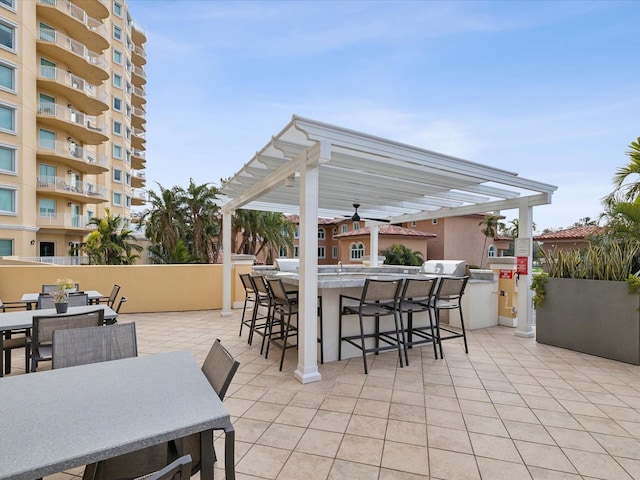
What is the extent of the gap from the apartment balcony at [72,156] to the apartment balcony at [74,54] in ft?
13.3

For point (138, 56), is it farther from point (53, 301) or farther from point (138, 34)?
point (53, 301)

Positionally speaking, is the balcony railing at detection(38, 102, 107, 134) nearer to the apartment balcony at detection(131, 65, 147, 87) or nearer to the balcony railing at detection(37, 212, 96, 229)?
the balcony railing at detection(37, 212, 96, 229)

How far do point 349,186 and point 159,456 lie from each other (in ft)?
16.1

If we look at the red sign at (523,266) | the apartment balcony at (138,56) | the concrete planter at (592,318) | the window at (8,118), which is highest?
the apartment balcony at (138,56)

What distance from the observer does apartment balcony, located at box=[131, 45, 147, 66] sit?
2738cm

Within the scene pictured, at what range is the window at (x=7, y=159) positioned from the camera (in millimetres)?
14195

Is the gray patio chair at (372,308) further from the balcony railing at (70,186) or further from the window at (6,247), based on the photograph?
the balcony railing at (70,186)

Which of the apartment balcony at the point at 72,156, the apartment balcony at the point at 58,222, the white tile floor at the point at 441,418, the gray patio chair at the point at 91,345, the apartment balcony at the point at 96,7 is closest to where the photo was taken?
the gray patio chair at the point at 91,345

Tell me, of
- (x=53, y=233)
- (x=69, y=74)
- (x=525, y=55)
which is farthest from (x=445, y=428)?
(x=69, y=74)

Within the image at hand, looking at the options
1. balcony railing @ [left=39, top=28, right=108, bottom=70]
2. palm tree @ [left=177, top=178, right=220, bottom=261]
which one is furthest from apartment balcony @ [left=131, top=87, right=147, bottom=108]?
palm tree @ [left=177, top=178, right=220, bottom=261]

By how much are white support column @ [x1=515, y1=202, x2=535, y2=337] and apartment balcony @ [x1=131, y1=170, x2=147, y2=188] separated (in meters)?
29.2

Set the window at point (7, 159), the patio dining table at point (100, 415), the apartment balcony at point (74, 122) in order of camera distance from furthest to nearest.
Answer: the apartment balcony at point (74, 122) → the window at point (7, 159) → the patio dining table at point (100, 415)

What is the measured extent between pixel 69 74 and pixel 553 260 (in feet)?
71.3

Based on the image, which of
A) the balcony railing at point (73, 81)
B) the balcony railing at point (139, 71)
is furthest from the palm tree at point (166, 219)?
the balcony railing at point (139, 71)
